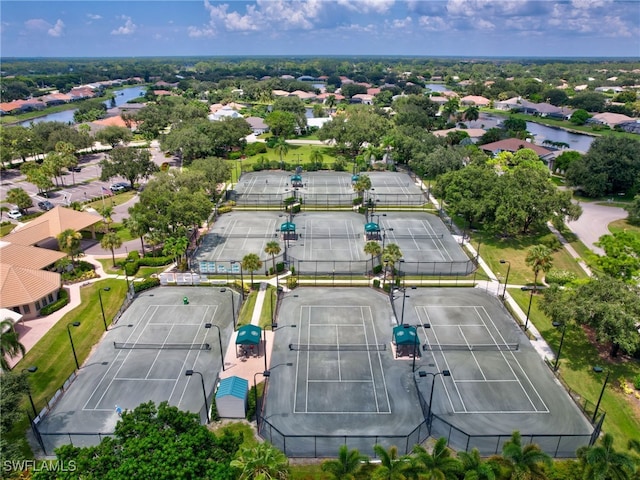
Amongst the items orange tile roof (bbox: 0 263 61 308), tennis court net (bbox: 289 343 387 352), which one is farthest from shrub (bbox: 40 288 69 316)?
tennis court net (bbox: 289 343 387 352)

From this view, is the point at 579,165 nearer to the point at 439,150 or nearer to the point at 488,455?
the point at 439,150

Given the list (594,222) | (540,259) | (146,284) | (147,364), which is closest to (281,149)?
(146,284)

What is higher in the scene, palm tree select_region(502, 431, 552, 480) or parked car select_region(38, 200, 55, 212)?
palm tree select_region(502, 431, 552, 480)

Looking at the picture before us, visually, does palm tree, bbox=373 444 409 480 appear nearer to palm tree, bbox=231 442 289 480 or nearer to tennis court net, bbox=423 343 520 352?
palm tree, bbox=231 442 289 480

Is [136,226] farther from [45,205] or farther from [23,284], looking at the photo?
[45,205]

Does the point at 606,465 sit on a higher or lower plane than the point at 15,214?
higher

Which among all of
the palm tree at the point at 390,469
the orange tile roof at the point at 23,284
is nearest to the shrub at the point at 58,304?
the orange tile roof at the point at 23,284
